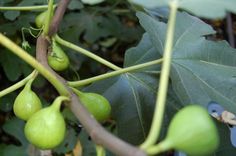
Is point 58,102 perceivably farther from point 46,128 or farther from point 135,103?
point 135,103

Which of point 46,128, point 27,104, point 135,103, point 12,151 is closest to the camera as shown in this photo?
point 46,128

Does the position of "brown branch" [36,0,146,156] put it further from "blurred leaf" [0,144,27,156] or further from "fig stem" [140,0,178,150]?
"blurred leaf" [0,144,27,156]

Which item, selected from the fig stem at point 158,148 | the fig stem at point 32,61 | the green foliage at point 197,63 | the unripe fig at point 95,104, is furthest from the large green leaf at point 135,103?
the fig stem at point 158,148

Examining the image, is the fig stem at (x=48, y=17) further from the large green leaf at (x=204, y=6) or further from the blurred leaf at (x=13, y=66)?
the blurred leaf at (x=13, y=66)

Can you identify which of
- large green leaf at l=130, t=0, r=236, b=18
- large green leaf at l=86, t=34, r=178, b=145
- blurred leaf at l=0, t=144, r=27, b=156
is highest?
large green leaf at l=130, t=0, r=236, b=18

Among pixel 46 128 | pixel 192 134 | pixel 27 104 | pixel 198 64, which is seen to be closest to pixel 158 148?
pixel 192 134

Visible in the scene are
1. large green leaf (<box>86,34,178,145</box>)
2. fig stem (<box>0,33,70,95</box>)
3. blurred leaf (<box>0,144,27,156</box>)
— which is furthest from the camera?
blurred leaf (<box>0,144,27,156</box>)

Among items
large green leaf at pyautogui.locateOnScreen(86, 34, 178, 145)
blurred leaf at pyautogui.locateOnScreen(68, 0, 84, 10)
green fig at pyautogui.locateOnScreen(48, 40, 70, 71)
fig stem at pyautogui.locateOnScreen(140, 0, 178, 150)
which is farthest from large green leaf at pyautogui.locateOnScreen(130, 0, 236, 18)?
blurred leaf at pyautogui.locateOnScreen(68, 0, 84, 10)
